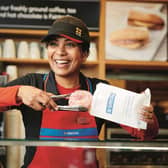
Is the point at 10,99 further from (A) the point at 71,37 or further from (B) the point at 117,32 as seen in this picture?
(B) the point at 117,32

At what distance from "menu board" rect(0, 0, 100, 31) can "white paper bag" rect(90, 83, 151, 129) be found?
195 centimetres

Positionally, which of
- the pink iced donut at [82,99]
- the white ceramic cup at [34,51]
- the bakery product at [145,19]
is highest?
the bakery product at [145,19]

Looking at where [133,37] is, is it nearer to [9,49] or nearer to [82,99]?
[9,49]

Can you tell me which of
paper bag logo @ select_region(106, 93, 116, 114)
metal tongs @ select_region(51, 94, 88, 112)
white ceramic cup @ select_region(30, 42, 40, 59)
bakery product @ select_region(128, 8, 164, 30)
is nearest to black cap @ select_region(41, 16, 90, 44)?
metal tongs @ select_region(51, 94, 88, 112)

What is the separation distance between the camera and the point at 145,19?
2.90 meters

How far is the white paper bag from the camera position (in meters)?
0.94

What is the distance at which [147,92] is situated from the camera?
1001mm

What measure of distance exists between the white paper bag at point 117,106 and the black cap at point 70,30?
0.98 ft

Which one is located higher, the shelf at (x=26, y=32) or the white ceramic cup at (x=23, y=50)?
the shelf at (x=26, y=32)

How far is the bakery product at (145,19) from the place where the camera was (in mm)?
2877

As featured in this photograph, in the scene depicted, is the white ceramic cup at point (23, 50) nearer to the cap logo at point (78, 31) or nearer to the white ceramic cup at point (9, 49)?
the white ceramic cup at point (9, 49)

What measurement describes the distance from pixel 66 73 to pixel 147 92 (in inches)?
14.0

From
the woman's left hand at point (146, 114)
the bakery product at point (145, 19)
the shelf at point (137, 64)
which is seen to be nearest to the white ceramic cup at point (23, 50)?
the shelf at point (137, 64)

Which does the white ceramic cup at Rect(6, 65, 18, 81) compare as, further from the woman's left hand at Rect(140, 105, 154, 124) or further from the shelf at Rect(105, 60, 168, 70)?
the woman's left hand at Rect(140, 105, 154, 124)
